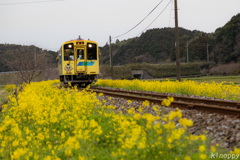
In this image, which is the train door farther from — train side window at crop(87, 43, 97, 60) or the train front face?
train side window at crop(87, 43, 97, 60)

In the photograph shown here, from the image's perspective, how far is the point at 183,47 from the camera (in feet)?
199

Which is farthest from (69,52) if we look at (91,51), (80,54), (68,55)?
(91,51)

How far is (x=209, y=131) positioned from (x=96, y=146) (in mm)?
2133

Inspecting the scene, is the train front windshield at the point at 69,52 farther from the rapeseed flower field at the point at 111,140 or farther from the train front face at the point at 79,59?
the rapeseed flower field at the point at 111,140

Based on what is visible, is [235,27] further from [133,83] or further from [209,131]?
[209,131]

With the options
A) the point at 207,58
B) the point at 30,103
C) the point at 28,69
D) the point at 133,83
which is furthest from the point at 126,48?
the point at 30,103

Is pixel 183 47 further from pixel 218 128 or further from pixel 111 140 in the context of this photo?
pixel 111 140

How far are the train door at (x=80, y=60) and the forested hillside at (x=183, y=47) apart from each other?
30719mm

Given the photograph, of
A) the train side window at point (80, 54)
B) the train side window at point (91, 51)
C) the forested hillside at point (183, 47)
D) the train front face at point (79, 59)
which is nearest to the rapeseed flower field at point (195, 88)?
the train front face at point (79, 59)

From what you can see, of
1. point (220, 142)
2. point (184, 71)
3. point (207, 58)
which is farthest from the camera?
point (207, 58)

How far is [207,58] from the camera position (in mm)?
52281

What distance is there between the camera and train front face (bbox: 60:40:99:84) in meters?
14.4

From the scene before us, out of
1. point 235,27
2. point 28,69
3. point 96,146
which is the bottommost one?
point 96,146

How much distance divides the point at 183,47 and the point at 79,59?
51.1 meters
